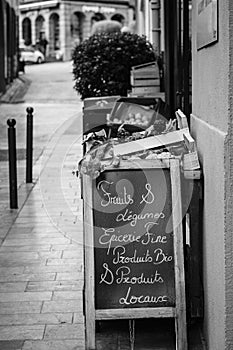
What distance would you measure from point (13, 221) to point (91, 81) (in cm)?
347

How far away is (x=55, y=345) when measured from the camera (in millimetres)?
4438

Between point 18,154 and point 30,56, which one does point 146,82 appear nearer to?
point 18,154

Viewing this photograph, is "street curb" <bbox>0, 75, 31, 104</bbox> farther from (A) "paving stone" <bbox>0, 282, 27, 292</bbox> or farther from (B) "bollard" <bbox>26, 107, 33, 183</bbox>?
(A) "paving stone" <bbox>0, 282, 27, 292</bbox>

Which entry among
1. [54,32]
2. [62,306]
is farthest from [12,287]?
[54,32]

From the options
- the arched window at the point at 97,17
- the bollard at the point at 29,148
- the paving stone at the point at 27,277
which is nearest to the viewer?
the paving stone at the point at 27,277

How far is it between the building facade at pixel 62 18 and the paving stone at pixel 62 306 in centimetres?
6592

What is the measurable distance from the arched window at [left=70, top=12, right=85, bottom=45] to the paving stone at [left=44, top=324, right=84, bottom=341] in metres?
68.6

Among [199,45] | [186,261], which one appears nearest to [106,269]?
[186,261]

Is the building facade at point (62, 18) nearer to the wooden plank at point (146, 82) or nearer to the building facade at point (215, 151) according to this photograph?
the wooden plank at point (146, 82)

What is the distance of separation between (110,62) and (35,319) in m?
6.31

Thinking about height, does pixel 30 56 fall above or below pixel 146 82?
above

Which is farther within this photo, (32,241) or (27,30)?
(27,30)

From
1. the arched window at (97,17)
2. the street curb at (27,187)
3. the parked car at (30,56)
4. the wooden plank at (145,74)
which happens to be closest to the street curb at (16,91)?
the street curb at (27,187)

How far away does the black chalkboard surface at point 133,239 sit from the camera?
4.18 m
